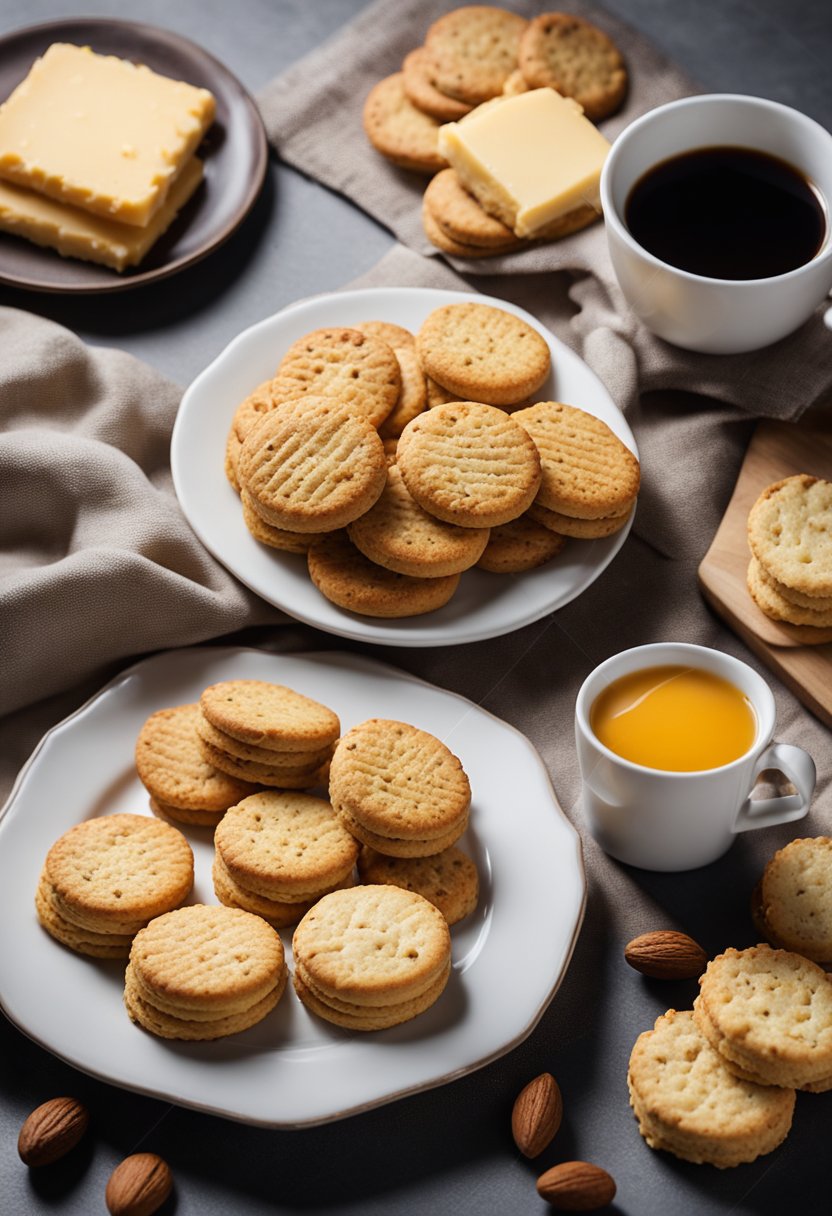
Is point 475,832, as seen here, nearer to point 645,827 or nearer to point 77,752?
point 645,827

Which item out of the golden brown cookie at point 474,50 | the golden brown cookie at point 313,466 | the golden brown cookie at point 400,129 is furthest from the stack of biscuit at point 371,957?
the golden brown cookie at point 474,50

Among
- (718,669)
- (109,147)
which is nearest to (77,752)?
(718,669)

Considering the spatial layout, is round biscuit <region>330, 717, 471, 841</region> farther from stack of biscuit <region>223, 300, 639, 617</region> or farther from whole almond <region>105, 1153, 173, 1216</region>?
whole almond <region>105, 1153, 173, 1216</region>

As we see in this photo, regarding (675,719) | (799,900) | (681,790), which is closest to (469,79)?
(675,719)

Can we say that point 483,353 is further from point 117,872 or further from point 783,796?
point 117,872

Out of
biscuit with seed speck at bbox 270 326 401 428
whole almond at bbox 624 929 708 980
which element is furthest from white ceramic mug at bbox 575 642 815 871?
biscuit with seed speck at bbox 270 326 401 428

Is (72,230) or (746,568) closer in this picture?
(746,568)
